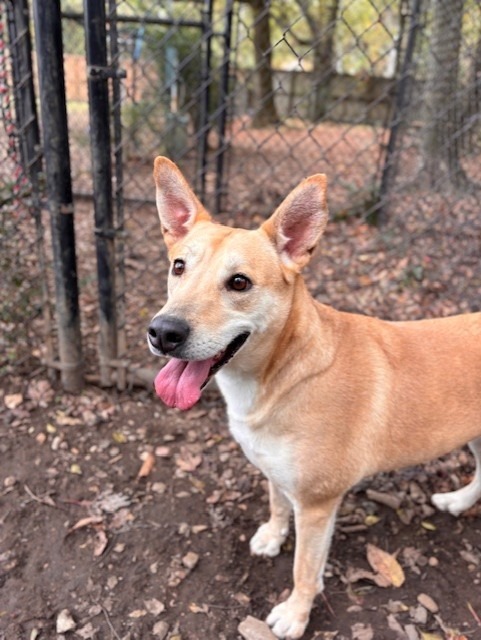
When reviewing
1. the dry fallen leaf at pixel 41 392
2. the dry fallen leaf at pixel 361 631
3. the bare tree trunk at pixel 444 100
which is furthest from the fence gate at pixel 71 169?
→ the bare tree trunk at pixel 444 100

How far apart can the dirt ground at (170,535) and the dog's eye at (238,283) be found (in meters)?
1.53

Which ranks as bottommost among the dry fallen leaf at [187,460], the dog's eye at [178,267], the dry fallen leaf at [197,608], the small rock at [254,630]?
the small rock at [254,630]

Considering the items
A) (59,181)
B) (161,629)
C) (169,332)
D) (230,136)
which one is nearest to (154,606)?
(161,629)

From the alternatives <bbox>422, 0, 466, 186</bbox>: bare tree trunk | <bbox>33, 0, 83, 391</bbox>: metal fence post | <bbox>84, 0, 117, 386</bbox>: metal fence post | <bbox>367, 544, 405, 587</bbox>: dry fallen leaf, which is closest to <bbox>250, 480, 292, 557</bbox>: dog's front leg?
<bbox>367, 544, 405, 587</bbox>: dry fallen leaf

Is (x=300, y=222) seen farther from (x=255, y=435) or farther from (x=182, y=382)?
(x=255, y=435)

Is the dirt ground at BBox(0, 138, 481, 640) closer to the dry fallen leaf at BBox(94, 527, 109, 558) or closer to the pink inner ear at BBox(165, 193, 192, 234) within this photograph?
the dry fallen leaf at BBox(94, 527, 109, 558)

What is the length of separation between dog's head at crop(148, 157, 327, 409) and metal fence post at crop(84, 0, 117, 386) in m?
0.83

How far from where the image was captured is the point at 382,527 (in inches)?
116

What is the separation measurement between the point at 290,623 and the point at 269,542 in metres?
0.43

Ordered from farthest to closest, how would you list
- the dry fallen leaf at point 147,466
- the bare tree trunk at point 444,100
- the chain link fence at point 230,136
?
the bare tree trunk at point 444,100, the chain link fence at point 230,136, the dry fallen leaf at point 147,466

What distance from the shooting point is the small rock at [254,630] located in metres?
2.38

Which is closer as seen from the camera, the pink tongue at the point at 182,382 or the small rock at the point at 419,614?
the pink tongue at the point at 182,382

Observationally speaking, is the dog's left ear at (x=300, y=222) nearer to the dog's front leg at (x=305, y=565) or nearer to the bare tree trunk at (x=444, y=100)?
the dog's front leg at (x=305, y=565)

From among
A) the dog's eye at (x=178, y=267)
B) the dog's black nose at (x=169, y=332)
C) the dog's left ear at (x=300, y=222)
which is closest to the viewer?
the dog's black nose at (x=169, y=332)
